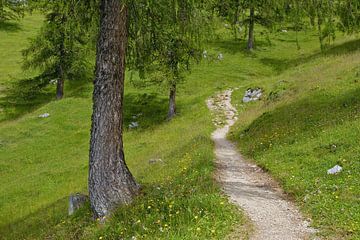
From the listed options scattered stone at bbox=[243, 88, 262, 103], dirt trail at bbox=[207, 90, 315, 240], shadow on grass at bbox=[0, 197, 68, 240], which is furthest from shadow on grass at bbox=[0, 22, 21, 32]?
dirt trail at bbox=[207, 90, 315, 240]

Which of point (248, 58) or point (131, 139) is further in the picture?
point (248, 58)

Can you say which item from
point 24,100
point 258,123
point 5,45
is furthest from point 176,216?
point 5,45

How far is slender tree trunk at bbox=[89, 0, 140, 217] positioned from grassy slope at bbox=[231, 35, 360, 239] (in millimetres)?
4664

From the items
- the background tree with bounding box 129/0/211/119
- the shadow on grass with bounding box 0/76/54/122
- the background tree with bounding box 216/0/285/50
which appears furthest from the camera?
the shadow on grass with bounding box 0/76/54/122

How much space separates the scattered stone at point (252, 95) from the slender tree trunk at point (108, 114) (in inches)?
917

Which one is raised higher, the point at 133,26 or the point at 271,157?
the point at 133,26

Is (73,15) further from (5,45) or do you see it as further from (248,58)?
(5,45)

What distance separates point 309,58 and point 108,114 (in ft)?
124

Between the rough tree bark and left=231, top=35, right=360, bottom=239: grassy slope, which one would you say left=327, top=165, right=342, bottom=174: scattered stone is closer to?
left=231, top=35, right=360, bottom=239: grassy slope

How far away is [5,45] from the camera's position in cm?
6456

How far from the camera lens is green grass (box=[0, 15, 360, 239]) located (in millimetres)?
8891

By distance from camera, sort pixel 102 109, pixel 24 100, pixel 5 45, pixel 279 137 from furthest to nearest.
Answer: pixel 5 45 → pixel 24 100 → pixel 279 137 → pixel 102 109

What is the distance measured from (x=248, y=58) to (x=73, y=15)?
134 feet

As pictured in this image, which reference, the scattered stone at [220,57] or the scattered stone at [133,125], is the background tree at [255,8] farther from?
the scattered stone at [220,57]
